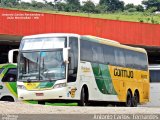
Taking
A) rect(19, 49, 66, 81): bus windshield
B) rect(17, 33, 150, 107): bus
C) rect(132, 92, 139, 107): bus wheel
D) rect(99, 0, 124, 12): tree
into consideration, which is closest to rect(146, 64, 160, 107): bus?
rect(132, 92, 139, 107): bus wheel

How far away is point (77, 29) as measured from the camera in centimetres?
3400

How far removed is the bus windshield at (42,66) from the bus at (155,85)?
12.1 metres

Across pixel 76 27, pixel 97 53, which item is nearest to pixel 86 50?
pixel 97 53

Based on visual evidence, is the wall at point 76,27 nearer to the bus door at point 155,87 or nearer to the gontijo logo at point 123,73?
the bus door at point 155,87

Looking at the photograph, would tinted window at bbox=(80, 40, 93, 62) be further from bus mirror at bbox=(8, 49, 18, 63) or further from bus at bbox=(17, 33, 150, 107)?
bus mirror at bbox=(8, 49, 18, 63)

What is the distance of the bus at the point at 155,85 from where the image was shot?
31672mm

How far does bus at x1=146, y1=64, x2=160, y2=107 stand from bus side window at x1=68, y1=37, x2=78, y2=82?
11497 mm

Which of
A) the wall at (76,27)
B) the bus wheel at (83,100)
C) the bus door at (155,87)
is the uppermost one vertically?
the wall at (76,27)

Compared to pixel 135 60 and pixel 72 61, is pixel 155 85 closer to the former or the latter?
pixel 135 60

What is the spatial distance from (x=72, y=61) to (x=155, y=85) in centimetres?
1190

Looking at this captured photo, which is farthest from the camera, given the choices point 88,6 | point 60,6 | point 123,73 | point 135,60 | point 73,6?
point 88,6

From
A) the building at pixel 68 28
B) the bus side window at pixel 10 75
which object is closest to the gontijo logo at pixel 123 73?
the bus side window at pixel 10 75

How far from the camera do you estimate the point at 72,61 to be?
824 inches

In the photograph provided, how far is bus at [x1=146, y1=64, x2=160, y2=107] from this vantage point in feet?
104
